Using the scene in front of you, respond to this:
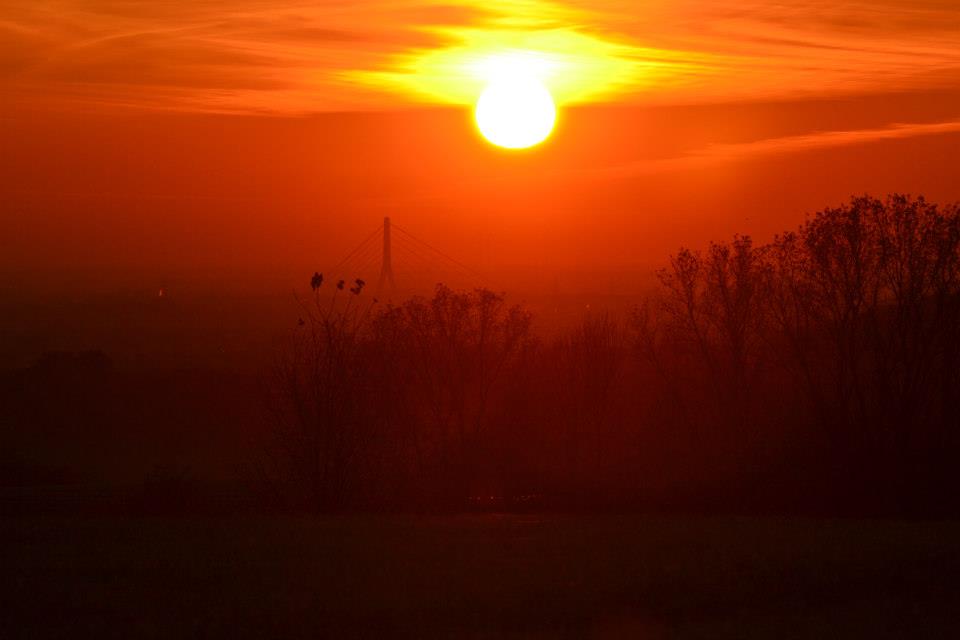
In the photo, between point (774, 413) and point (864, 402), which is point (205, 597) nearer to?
point (864, 402)

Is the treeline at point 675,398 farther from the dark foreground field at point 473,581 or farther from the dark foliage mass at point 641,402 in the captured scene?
the dark foreground field at point 473,581

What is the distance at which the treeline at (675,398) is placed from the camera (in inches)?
1571

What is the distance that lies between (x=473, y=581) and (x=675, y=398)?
1591 inches

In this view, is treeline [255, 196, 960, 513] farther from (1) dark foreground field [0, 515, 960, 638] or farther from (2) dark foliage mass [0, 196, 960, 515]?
(1) dark foreground field [0, 515, 960, 638]

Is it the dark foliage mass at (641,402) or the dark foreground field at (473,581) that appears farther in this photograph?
the dark foliage mass at (641,402)

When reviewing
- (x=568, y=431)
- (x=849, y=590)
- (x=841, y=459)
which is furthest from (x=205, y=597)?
(x=568, y=431)

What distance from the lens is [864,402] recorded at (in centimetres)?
4316

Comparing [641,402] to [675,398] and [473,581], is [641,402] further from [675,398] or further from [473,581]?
[473,581]

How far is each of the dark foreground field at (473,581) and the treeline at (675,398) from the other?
14878 millimetres

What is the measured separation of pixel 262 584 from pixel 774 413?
124ft

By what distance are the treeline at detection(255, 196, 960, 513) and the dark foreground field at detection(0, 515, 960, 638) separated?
1488 centimetres

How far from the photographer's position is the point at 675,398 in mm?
54125

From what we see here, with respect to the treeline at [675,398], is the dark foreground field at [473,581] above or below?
below

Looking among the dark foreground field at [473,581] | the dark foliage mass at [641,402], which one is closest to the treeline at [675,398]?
the dark foliage mass at [641,402]
